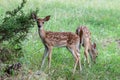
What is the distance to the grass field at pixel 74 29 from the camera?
31.1ft

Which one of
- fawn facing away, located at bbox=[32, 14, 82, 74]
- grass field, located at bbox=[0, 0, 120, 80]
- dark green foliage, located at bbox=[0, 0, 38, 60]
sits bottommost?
grass field, located at bbox=[0, 0, 120, 80]

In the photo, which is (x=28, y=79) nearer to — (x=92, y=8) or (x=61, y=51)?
(x=61, y=51)

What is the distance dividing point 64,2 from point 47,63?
1156 centimetres

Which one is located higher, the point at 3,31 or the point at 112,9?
the point at 3,31

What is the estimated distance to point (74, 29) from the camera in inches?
573

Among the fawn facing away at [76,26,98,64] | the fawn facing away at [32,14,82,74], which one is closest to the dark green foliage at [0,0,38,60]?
the fawn facing away at [32,14,82,74]

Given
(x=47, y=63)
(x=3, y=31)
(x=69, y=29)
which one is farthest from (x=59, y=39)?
(x=69, y=29)

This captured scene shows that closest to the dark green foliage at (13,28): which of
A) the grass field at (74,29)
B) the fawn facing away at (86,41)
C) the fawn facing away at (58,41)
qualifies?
the grass field at (74,29)

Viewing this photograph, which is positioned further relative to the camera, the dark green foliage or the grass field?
the grass field

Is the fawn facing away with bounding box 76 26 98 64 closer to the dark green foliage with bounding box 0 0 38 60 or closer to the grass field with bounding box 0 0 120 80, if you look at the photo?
the grass field with bounding box 0 0 120 80

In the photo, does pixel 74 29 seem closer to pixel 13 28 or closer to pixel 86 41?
pixel 86 41

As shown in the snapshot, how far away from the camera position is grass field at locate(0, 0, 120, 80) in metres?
9.48

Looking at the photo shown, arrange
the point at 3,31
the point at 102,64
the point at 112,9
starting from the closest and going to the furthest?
the point at 3,31, the point at 102,64, the point at 112,9

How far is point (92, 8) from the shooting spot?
65.7 ft
